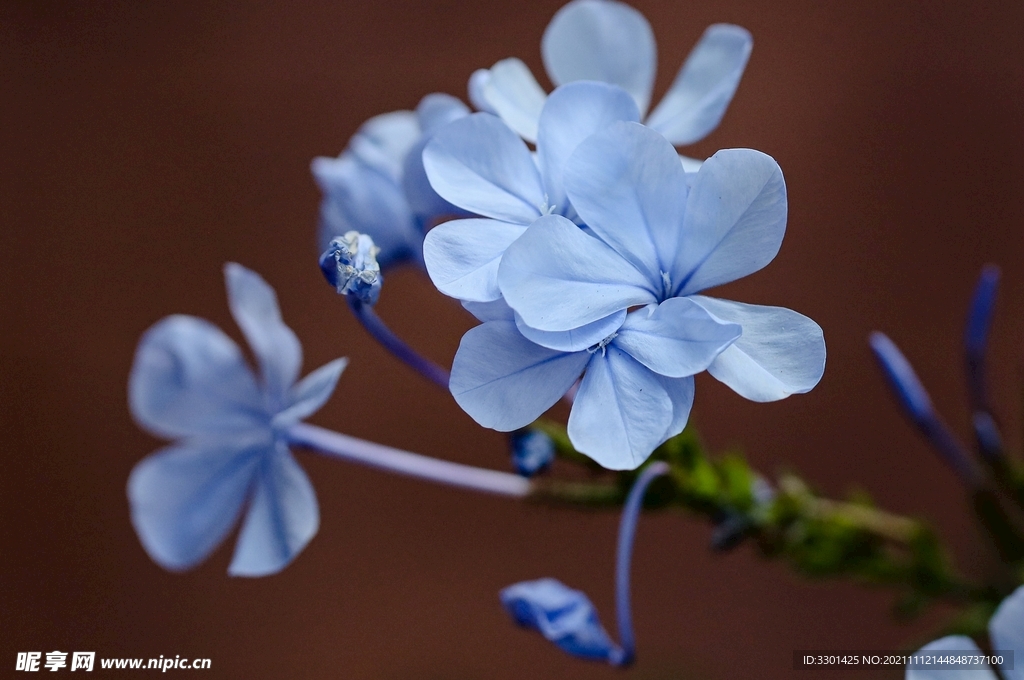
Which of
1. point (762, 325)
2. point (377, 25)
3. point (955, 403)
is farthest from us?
point (377, 25)

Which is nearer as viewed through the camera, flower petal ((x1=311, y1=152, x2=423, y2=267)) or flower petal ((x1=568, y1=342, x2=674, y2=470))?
flower petal ((x1=568, y1=342, x2=674, y2=470))

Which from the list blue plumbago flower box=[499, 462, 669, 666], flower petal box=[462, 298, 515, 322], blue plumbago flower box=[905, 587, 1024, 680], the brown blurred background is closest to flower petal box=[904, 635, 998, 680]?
blue plumbago flower box=[905, 587, 1024, 680]

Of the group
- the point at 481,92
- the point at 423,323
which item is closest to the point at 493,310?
the point at 481,92

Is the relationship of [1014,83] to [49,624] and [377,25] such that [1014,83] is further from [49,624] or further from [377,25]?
[49,624]

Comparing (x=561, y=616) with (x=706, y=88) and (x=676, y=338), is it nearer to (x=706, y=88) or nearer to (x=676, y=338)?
(x=676, y=338)

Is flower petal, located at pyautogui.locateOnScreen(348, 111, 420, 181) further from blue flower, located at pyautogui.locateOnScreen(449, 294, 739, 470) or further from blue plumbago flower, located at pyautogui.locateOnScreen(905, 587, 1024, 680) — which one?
blue plumbago flower, located at pyautogui.locateOnScreen(905, 587, 1024, 680)

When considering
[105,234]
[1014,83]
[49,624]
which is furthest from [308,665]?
[1014,83]
